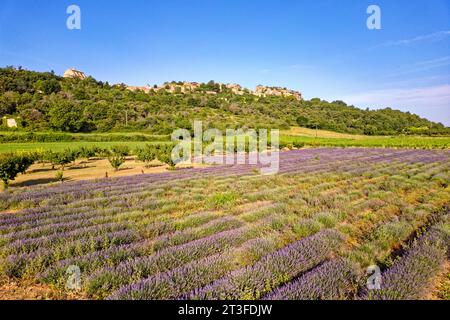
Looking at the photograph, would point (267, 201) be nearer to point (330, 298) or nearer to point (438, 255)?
point (438, 255)

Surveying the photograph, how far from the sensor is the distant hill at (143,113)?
2219 inches

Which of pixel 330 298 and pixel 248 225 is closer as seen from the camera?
pixel 330 298

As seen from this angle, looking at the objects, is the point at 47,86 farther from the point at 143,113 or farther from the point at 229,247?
the point at 229,247

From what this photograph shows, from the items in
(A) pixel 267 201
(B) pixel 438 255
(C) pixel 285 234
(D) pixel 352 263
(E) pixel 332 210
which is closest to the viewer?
(D) pixel 352 263

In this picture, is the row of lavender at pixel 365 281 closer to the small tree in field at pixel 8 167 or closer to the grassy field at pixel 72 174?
the small tree in field at pixel 8 167

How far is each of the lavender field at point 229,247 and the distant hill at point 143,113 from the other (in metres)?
52.4

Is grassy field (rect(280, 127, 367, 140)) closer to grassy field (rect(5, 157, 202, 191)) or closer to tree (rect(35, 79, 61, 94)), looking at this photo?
grassy field (rect(5, 157, 202, 191))

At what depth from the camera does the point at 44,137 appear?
44281mm

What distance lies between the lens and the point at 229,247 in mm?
4930

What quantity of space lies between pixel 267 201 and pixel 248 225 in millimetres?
2998

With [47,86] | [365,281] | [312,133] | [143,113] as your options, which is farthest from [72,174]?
[47,86]

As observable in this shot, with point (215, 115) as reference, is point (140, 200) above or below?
below

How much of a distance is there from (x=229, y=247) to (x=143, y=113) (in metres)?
69.0

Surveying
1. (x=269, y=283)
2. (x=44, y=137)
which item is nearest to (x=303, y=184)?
(x=269, y=283)
